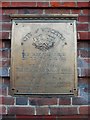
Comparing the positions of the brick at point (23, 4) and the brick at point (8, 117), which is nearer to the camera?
the brick at point (8, 117)

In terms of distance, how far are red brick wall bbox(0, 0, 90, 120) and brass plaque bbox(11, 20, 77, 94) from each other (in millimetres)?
54

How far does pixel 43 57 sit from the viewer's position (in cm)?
220

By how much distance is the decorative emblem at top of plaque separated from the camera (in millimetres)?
2213

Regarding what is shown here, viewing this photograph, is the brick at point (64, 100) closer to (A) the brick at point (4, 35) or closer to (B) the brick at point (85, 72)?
(B) the brick at point (85, 72)

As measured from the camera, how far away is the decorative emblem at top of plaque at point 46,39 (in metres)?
2.21

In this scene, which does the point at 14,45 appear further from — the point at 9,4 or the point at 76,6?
the point at 76,6

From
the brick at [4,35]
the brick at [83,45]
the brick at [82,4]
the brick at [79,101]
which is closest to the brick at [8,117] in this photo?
the brick at [79,101]

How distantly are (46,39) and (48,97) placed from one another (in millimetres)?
454

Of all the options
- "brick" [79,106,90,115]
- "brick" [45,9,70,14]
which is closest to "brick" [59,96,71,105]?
"brick" [79,106,90,115]

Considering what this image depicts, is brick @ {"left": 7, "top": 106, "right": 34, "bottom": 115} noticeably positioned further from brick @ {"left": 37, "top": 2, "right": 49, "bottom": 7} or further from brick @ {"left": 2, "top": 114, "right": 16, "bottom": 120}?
brick @ {"left": 37, "top": 2, "right": 49, "bottom": 7}

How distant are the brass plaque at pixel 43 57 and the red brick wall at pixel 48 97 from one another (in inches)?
2.1

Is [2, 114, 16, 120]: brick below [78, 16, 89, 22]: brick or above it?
below

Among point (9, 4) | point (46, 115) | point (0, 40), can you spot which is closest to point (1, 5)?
point (9, 4)

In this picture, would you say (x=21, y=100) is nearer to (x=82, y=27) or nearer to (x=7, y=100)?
(x=7, y=100)
